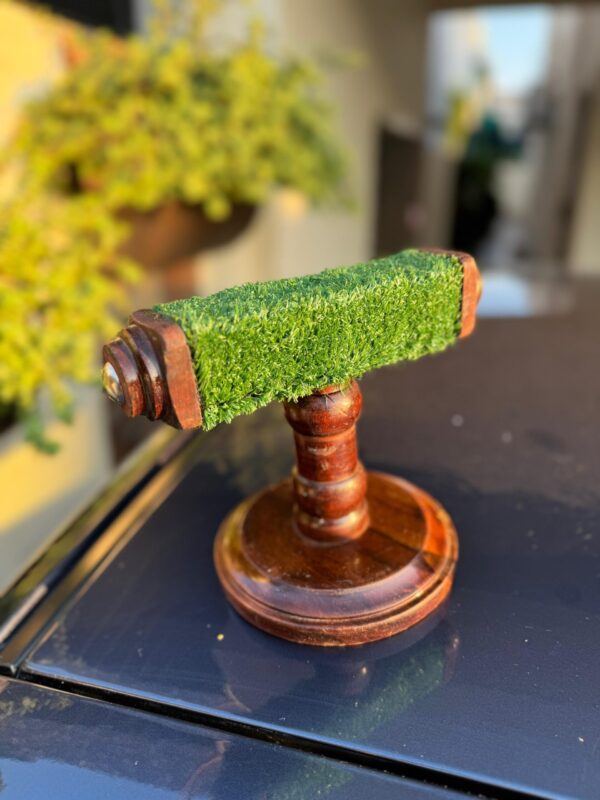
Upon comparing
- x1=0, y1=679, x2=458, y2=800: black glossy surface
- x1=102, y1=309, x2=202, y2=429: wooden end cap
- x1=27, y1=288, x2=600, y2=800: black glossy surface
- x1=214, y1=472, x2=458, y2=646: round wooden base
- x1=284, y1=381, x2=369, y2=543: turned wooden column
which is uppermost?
x1=102, y1=309, x2=202, y2=429: wooden end cap

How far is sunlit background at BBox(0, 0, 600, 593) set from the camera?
1408 mm

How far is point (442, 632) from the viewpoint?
0.56 meters

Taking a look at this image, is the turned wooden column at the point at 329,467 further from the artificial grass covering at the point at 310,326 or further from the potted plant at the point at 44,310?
the potted plant at the point at 44,310

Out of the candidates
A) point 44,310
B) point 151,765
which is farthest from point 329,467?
point 44,310

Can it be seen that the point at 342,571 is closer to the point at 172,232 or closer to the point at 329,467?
the point at 329,467

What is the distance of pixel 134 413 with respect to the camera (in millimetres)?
440

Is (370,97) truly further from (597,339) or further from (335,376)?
(335,376)

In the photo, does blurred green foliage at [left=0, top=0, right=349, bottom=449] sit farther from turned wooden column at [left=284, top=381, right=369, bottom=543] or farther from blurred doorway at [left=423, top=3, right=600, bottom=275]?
blurred doorway at [left=423, top=3, right=600, bottom=275]

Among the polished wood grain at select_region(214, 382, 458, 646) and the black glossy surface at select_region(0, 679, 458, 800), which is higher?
the polished wood grain at select_region(214, 382, 458, 646)

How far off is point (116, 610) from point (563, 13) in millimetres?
10917

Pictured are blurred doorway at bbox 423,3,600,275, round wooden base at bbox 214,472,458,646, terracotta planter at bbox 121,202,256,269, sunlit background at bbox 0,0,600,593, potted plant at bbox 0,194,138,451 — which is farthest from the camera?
blurred doorway at bbox 423,3,600,275

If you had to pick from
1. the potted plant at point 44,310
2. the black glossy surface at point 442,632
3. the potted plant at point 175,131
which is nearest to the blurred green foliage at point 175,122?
the potted plant at point 175,131

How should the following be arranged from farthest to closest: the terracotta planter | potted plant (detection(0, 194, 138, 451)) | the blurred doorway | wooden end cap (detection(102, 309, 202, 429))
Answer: the blurred doorway
the terracotta planter
potted plant (detection(0, 194, 138, 451))
wooden end cap (detection(102, 309, 202, 429))

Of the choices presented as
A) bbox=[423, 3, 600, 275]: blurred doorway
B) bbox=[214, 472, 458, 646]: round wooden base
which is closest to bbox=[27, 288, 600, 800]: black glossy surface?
bbox=[214, 472, 458, 646]: round wooden base
